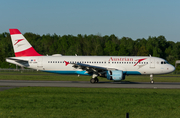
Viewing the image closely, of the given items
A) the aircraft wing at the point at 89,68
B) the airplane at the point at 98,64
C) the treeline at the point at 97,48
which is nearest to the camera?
the aircraft wing at the point at 89,68

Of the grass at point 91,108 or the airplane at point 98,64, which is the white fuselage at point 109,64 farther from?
the grass at point 91,108

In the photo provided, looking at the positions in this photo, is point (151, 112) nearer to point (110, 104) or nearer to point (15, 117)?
point (110, 104)

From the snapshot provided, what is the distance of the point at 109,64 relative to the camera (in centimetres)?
3381

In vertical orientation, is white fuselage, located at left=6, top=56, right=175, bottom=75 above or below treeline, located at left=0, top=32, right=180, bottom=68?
below

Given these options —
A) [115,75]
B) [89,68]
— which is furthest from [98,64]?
[115,75]

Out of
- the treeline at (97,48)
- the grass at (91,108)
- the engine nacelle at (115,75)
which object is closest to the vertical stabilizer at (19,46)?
the engine nacelle at (115,75)

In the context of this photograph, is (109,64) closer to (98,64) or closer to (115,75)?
(98,64)

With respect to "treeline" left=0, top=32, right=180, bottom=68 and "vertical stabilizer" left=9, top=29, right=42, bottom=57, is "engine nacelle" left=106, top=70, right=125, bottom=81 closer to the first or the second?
"vertical stabilizer" left=9, top=29, right=42, bottom=57

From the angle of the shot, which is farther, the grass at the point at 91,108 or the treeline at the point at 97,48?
the treeline at the point at 97,48

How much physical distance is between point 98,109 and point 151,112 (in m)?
2.95

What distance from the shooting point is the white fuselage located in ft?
111

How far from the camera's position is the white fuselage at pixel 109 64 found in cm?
3375

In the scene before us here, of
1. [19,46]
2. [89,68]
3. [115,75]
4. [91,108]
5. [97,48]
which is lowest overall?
[91,108]

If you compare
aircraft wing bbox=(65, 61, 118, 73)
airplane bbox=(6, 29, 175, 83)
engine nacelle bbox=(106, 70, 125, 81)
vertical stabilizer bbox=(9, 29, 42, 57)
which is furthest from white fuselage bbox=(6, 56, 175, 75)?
engine nacelle bbox=(106, 70, 125, 81)
